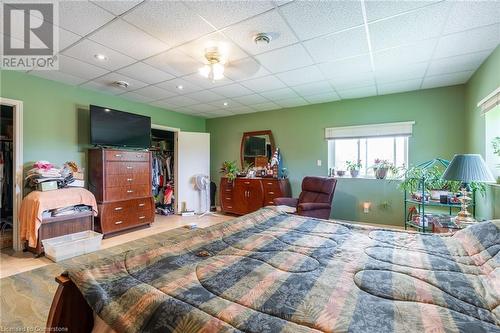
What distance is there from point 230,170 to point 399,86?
3592 mm

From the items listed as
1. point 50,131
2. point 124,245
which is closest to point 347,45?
point 124,245

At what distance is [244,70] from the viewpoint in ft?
10.4

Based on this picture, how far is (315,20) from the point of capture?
207cm

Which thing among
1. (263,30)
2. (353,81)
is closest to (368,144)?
(353,81)

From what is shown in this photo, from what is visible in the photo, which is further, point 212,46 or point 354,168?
point 354,168

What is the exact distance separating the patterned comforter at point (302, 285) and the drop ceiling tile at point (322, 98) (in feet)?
10.3

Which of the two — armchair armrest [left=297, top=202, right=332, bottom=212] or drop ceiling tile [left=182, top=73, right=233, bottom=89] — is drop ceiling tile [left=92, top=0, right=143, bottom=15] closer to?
drop ceiling tile [left=182, top=73, right=233, bottom=89]

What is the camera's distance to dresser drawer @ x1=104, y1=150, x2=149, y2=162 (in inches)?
152

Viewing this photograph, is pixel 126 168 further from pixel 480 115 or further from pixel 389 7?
pixel 480 115

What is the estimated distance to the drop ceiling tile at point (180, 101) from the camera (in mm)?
4469

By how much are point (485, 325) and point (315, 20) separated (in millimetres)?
2206

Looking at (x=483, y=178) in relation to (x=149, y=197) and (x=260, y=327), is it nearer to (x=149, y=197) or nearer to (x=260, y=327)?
(x=260, y=327)

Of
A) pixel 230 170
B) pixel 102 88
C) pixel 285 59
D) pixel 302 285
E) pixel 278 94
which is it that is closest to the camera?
pixel 302 285

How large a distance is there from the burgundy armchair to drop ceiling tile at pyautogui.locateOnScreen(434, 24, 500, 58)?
220 cm
